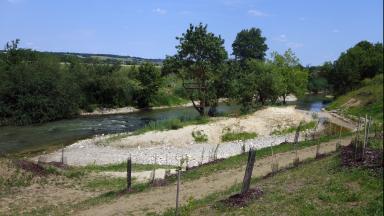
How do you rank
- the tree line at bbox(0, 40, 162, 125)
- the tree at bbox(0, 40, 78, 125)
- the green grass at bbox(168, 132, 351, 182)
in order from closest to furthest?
the green grass at bbox(168, 132, 351, 182), the tree at bbox(0, 40, 78, 125), the tree line at bbox(0, 40, 162, 125)

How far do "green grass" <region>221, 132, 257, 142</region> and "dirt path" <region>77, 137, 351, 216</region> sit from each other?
65.8ft

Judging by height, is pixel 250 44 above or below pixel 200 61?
above

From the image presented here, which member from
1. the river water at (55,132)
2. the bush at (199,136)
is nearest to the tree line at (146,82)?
the river water at (55,132)

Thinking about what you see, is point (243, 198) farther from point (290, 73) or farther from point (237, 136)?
point (290, 73)

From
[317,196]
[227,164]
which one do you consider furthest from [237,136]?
[317,196]

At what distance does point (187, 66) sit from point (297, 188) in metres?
43.4

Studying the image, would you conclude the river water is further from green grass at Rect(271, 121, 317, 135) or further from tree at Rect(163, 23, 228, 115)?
green grass at Rect(271, 121, 317, 135)

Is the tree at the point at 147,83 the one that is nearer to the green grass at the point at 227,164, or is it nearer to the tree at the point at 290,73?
the tree at the point at 290,73

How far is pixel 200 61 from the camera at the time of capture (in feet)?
190

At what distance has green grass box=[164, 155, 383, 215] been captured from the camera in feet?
43.1

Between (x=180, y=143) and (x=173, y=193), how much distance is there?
77.9 feet

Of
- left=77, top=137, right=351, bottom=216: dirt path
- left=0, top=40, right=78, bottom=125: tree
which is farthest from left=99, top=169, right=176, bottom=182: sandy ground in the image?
left=0, top=40, right=78, bottom=125: tree

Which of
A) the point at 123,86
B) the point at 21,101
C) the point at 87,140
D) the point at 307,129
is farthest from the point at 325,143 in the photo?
the point at 123,86

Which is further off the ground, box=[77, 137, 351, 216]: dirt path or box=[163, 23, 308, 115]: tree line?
box=[163, 23, 308, 115]: tree line
